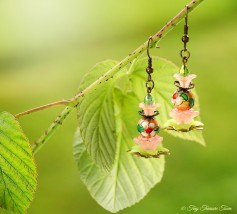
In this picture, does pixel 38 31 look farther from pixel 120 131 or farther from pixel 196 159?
pixel 120 131

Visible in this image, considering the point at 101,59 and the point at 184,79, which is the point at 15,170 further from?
the point at 101,59

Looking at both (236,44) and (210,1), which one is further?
(210,1)

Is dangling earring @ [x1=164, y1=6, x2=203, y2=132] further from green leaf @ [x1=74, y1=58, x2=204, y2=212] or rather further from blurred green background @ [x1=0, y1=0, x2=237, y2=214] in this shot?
blurred green background @ [x1=0, y1=0, x2=237, y2=214]

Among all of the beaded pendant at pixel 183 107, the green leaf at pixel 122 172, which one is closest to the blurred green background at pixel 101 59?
the green leaf at pixel 122 172

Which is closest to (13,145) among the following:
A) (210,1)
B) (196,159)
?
(196,159)

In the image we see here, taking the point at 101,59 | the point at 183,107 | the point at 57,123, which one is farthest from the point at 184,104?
the point at 101,59

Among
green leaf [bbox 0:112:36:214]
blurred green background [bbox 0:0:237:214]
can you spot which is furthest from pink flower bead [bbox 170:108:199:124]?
blurred green background [bbox 0:0:237:214]
